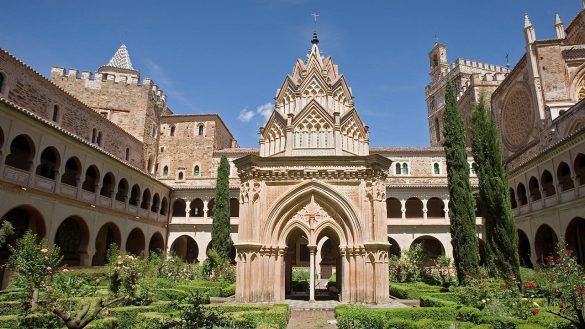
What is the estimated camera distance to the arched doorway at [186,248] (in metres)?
39.0

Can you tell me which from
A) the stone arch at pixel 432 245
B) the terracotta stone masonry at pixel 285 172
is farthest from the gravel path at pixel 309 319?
the stone arch at pixel 432 245

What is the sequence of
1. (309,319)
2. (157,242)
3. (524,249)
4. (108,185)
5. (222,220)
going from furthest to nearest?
(157,242), (524,249), (222,220), (108,185), (309,319)

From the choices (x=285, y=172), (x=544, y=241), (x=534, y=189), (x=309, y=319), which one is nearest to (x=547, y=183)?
(x=534, y=189)

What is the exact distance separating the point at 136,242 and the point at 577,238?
34.4m

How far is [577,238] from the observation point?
88.9ft

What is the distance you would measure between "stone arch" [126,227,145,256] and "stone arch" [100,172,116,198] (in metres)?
4.76

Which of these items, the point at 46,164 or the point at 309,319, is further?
the point at 46,164

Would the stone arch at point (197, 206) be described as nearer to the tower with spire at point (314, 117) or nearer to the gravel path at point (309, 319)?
the tower with spire at point (314, 117)

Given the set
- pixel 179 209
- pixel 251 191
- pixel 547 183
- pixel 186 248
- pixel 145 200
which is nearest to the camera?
pixel 251 191

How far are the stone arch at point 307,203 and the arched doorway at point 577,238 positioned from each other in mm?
19170

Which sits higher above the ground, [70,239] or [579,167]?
[579,167]

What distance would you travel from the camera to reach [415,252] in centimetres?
2762

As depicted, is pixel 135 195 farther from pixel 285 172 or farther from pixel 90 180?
pixel 285 172

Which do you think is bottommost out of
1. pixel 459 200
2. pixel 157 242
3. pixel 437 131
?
pixel 157 242
